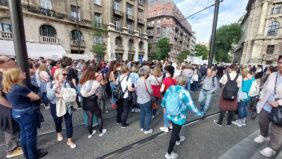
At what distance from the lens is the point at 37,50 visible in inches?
607

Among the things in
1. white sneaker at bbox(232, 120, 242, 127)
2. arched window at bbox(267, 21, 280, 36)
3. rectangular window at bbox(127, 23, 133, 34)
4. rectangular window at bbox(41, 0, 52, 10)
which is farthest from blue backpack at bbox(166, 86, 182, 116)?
arched window at bbox(267, 21, 280, 36)

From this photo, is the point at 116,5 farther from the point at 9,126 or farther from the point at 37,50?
the point at 9,126

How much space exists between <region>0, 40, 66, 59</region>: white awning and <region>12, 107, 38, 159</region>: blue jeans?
14725mm

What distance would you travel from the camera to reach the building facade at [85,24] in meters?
16.9

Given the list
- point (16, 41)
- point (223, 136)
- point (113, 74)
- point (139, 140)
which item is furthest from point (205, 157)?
point (16, 41)

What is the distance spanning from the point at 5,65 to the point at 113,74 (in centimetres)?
294

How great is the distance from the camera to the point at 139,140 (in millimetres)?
3604

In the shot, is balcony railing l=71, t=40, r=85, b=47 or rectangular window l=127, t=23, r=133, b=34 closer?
balcony railing l=71, t=40, r=85, b=47

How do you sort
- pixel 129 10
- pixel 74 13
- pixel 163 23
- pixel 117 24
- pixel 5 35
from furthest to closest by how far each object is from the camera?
1. pixel 163 23
2. pixel 129 10
3. pixel 117 24
4. pixel 74 13
5. pixel 5 35

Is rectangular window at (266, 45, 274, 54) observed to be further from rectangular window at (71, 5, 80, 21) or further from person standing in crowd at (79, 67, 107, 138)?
person standing in crowd at (79, 67, 107, 138)

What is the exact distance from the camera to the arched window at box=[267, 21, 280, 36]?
31.8 meters

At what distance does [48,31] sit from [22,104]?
20805mm

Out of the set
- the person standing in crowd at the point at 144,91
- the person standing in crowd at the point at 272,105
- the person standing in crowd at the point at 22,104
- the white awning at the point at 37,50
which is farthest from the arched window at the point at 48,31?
the person standing in crowd at the point at 272,105

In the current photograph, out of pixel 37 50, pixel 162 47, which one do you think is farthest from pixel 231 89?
pixel 162 47
